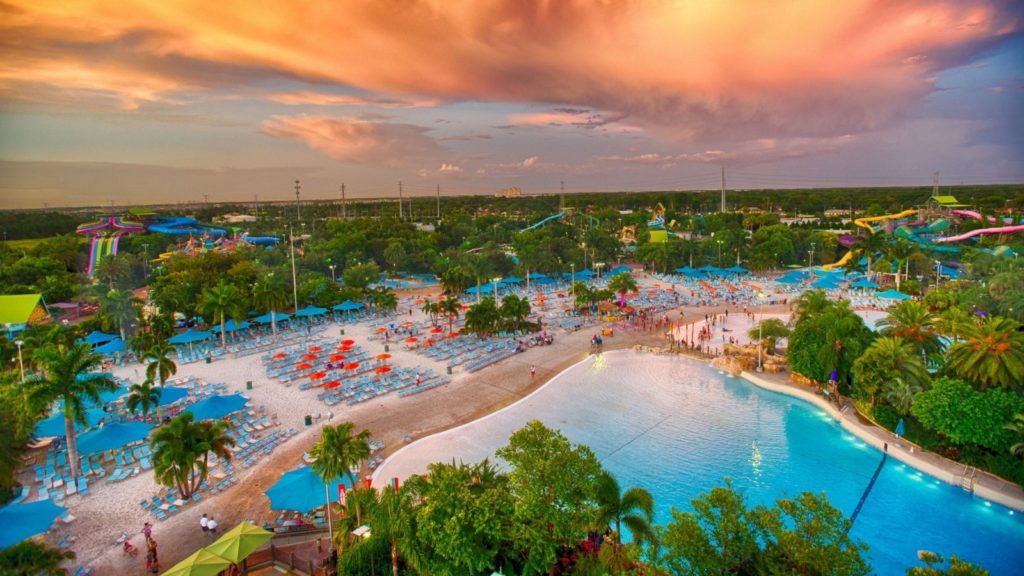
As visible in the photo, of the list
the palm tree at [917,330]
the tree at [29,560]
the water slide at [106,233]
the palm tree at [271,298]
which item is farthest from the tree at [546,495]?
the water slide at [106,233]

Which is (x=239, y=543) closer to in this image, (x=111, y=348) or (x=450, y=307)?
(x=450, y=307)

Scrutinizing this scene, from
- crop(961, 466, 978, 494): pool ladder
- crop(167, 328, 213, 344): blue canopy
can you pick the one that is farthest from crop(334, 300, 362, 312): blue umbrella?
crop(961, 466, 978, 494): pool ladder

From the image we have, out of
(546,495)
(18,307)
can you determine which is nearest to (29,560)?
(546,495)

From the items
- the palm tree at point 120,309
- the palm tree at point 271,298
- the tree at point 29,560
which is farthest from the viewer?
the palm tree at point 271,298

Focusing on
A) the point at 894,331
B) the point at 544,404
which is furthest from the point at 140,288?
the point at 894,331

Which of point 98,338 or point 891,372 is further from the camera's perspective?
point 98,338

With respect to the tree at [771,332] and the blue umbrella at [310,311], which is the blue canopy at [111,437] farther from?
the tree at [771,332]
